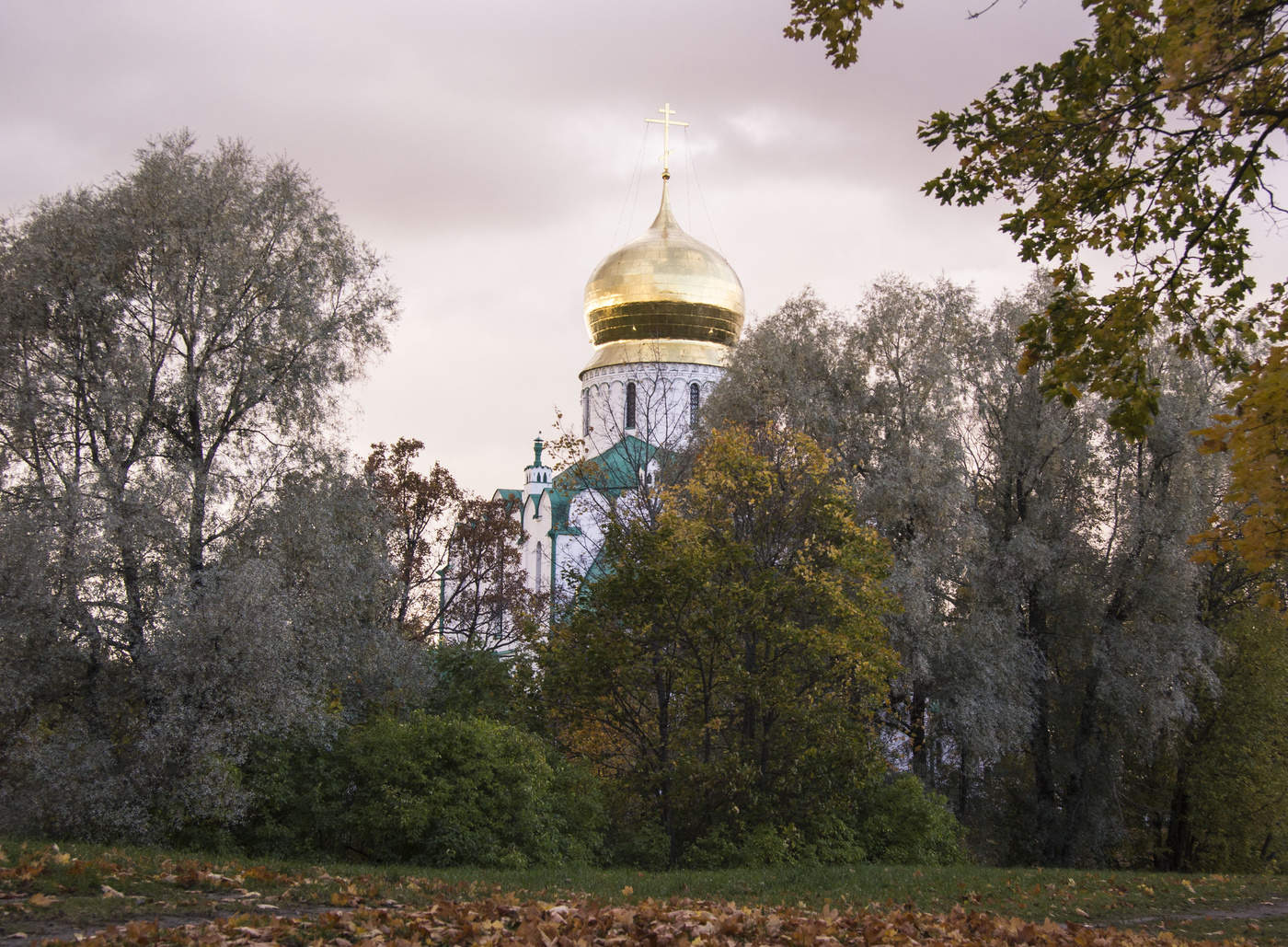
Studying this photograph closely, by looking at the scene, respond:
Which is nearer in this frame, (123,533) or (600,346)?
(123,533)

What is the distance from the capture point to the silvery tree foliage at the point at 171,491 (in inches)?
589

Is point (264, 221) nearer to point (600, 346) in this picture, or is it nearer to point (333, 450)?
point (333, 450)

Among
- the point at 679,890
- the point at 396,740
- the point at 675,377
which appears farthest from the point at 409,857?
the point at 675,377

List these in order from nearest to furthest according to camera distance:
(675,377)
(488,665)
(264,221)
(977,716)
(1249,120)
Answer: (1249,120)
(264,221)
(977,716)
(488,665)
(675,377)

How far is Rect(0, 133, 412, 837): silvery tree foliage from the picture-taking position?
1496cm

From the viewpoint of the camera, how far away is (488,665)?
23922mm

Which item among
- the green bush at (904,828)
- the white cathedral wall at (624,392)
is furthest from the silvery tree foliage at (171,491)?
the white cathedral wall at (624,392)

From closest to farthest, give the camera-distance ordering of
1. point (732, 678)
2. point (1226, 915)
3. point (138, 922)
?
point (138, 922) < point (1226, 915) < point (732, 678)

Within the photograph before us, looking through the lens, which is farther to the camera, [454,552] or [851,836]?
[454,552]

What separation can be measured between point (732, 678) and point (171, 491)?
760cm

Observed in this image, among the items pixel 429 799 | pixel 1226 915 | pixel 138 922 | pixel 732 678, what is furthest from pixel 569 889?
pixel 1226 915

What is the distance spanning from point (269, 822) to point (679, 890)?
21.8ft

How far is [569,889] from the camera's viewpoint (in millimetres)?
10672

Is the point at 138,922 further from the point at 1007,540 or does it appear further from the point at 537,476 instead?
the point at 537,476
